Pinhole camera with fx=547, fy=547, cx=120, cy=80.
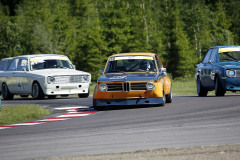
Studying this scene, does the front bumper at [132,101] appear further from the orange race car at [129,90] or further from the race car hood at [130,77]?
the race car hood at [130,77]

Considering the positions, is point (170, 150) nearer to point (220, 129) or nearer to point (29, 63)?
point (220, 129)

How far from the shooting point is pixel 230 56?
1855 cm

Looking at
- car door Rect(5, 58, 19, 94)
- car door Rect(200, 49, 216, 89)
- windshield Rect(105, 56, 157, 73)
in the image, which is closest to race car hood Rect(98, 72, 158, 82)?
windshield Rect(105, 56, 157, 73)

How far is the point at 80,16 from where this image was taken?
92.8m

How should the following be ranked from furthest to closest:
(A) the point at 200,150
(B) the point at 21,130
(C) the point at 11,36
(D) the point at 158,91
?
(C) the point at 11,36
(D) the point at 158,91
(B) the point at 21,130
(A) the point at 200,150

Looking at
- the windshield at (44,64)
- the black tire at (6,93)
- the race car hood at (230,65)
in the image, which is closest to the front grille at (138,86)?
the race car hood at (230,65)

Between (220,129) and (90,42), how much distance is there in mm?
70974

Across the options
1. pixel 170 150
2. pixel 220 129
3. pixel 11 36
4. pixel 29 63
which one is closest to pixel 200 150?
pixel 170 150

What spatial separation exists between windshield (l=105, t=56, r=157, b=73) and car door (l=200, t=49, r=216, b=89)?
11.3ft

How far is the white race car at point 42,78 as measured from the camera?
20.3 m

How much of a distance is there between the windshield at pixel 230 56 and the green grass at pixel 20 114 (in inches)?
261

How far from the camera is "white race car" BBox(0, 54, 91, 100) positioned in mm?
20297

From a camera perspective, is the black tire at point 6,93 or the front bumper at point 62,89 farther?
the black tire at point 6,93

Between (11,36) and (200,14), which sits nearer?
(200,14)
